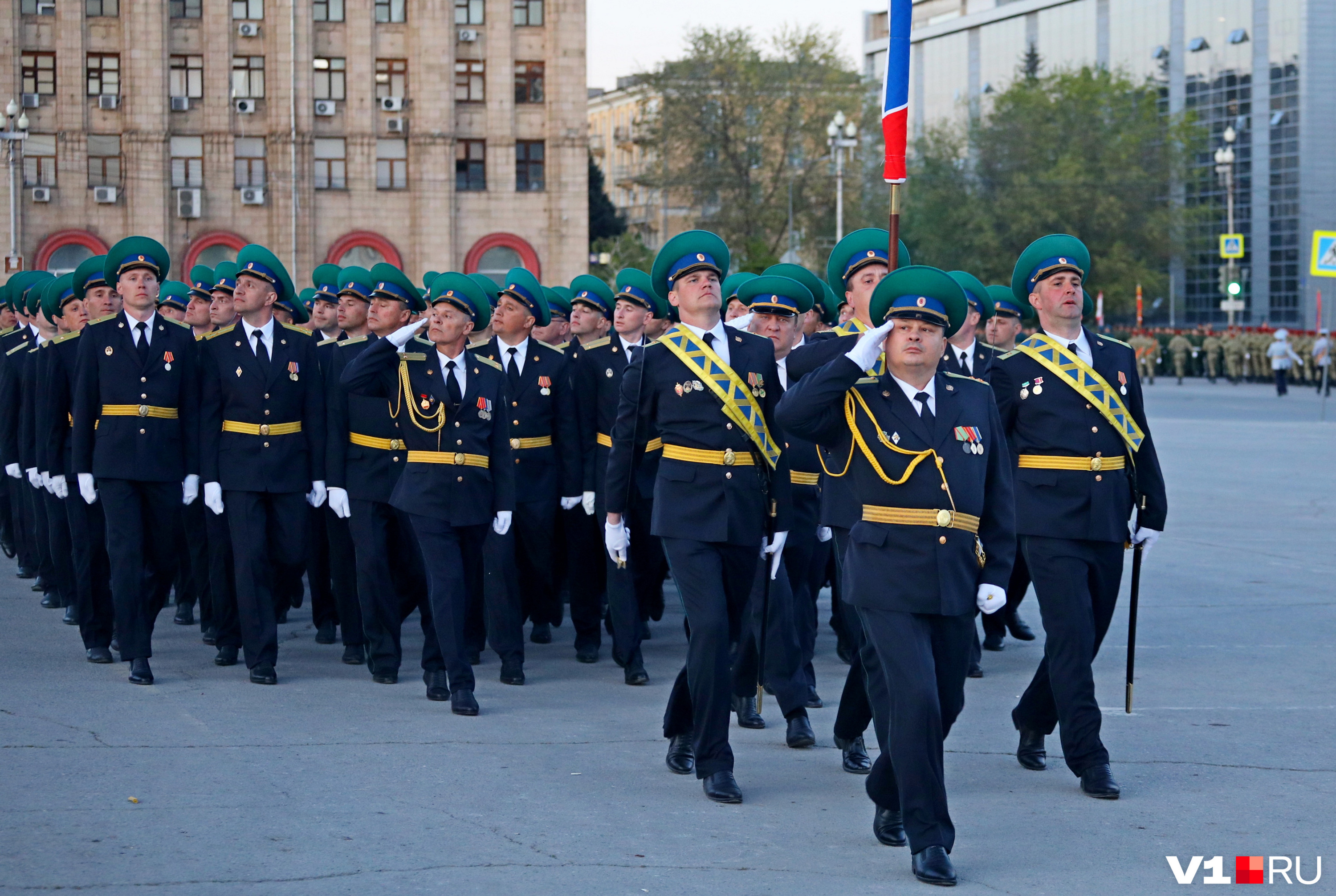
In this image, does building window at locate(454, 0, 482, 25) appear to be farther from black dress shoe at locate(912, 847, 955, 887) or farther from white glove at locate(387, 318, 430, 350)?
black dress shoe at locate(912, 847, 955, 887)

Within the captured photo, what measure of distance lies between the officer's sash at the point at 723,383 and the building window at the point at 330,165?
5073 centimetres

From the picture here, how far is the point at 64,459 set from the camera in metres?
11.2

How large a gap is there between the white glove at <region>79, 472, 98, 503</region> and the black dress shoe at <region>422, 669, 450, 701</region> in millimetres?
2152

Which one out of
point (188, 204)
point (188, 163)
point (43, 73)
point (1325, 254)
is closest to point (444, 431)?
point (1325, 254)

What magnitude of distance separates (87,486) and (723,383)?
4126 millimetres

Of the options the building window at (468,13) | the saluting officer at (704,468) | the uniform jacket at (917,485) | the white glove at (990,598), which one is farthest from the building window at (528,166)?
the white glove at (990,598)

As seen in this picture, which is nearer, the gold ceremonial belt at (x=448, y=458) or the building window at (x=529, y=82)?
the gold ceremonial belt at (x=448, y=458)

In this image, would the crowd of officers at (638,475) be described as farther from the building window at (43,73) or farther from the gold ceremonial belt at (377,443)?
the building window at (43,73)

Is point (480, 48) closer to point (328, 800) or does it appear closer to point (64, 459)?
point (64, 459)

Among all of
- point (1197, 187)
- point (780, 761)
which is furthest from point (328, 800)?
point (1197, 187)

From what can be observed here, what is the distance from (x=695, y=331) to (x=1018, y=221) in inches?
2421

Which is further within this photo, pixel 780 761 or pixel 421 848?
pixel 780 761

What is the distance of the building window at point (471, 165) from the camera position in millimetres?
57469

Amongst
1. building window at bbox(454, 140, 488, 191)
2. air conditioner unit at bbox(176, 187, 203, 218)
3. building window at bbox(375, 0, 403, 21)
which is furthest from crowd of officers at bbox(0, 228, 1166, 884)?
building window at bbox(375, 0, 403, 21)
